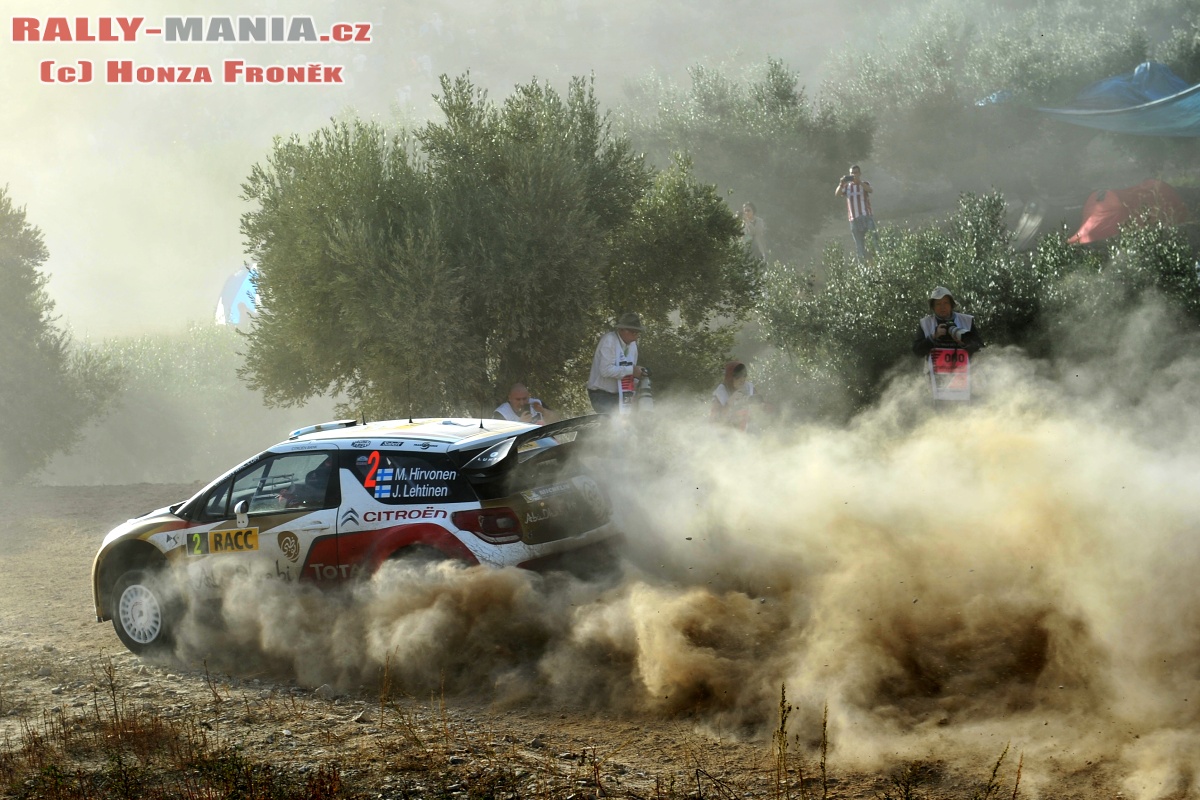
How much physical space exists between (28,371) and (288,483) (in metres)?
17.0

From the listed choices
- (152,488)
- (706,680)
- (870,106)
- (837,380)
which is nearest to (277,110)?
(870,106)

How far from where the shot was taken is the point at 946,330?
33.4ft

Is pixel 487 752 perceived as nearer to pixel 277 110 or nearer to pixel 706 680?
pixel 706 680

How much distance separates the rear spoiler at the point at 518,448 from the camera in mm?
7270

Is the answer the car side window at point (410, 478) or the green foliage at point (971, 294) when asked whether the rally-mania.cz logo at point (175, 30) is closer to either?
the green foliage at point (971, 294)

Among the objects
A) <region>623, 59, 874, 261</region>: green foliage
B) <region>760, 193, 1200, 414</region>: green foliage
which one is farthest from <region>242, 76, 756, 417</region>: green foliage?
<region>623, 59, 874, 261</region>: green foliage

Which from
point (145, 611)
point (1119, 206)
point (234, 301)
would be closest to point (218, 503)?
point (145, 611)

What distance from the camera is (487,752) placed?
5.22 m

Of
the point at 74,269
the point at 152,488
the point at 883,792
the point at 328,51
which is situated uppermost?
the point at 328,51

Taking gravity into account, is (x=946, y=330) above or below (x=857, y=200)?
below

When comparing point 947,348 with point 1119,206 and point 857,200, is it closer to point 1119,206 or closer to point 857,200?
point 857,200

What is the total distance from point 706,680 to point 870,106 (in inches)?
1241

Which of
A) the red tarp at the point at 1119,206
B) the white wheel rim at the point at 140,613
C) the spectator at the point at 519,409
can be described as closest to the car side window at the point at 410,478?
the white wheel rim at the point at 140,613

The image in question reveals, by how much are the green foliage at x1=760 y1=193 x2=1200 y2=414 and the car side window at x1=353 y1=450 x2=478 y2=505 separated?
7734mm
